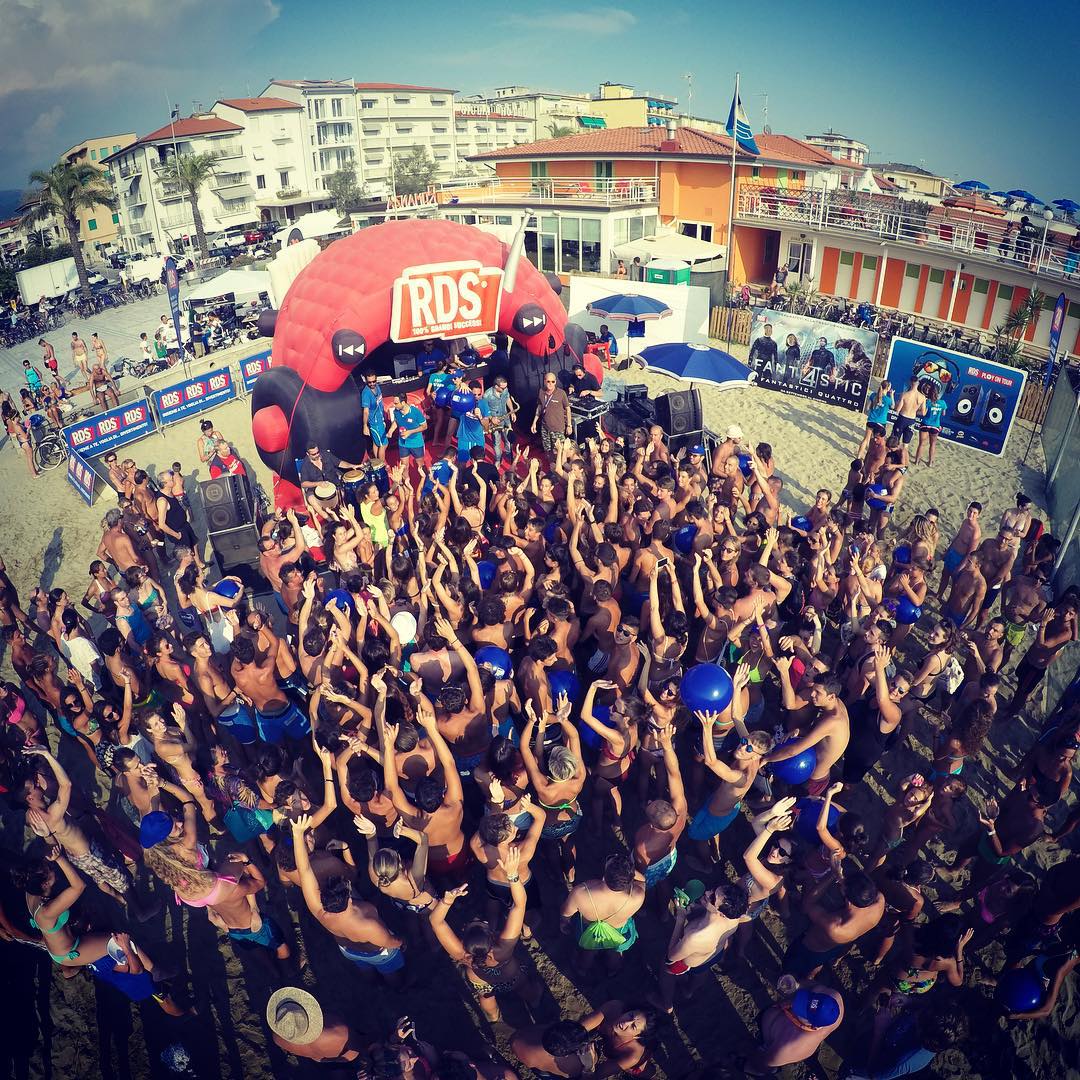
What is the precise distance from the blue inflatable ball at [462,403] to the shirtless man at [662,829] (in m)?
6.27

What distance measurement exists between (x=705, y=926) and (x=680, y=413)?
8037 mm

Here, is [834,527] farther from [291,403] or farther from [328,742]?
[291,403]

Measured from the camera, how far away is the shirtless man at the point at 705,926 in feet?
11.8

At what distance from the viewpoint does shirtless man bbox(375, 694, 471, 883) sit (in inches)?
163

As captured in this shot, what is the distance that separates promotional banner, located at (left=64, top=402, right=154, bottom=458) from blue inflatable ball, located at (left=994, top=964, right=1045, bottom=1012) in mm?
13782

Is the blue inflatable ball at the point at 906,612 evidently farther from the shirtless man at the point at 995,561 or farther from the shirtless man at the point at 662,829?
the shirtless man at the point at 662,829

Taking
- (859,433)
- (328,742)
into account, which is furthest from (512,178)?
(328,742)

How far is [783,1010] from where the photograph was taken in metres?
3.48

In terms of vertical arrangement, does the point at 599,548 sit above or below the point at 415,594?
above

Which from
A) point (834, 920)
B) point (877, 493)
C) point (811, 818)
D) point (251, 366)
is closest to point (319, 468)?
point (811, 818)

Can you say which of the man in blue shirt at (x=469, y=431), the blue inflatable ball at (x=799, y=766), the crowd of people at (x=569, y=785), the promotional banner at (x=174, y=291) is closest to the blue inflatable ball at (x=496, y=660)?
the crowd of people at (x=569, y=785)

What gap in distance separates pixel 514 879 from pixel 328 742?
1.51 m

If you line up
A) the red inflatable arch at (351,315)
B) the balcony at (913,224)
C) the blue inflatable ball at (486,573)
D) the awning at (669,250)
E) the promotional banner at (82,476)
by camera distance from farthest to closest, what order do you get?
the awning at (669,250)
the balcony at (913,224)
the promotional banner at (82,476)
the red inflatable arch at (351,315)
the blue inflatable ball at (486,573)

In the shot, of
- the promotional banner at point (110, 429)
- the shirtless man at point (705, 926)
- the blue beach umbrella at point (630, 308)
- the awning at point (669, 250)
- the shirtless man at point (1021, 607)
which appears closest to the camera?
the shirtless man at point (705, 926)
